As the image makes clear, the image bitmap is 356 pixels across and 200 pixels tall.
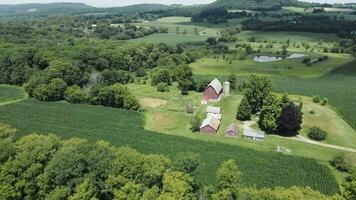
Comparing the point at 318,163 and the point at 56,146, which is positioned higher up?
the point at 56,146

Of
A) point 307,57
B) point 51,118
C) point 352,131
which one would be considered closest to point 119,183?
point 51,118

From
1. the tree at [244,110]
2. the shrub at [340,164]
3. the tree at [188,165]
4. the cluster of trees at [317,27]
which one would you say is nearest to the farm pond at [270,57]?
the cluster of trees at [317,27]

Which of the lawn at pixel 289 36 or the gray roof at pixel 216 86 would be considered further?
the lawn at pixel 289 36

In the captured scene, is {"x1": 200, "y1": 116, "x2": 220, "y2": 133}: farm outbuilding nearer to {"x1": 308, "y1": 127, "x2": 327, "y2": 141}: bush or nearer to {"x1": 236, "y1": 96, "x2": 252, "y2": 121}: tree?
{"x1": 236, "y1": 96, "x2": 252, "y2": 121}: tree

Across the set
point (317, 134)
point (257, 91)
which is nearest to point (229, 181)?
point (317, 134)

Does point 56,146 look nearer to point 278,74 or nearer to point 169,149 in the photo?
point 169,149

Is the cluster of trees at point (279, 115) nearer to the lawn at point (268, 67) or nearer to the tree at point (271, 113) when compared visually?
the tree at point (271, 113)

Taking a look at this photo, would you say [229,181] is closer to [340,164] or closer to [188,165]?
[188,165]
